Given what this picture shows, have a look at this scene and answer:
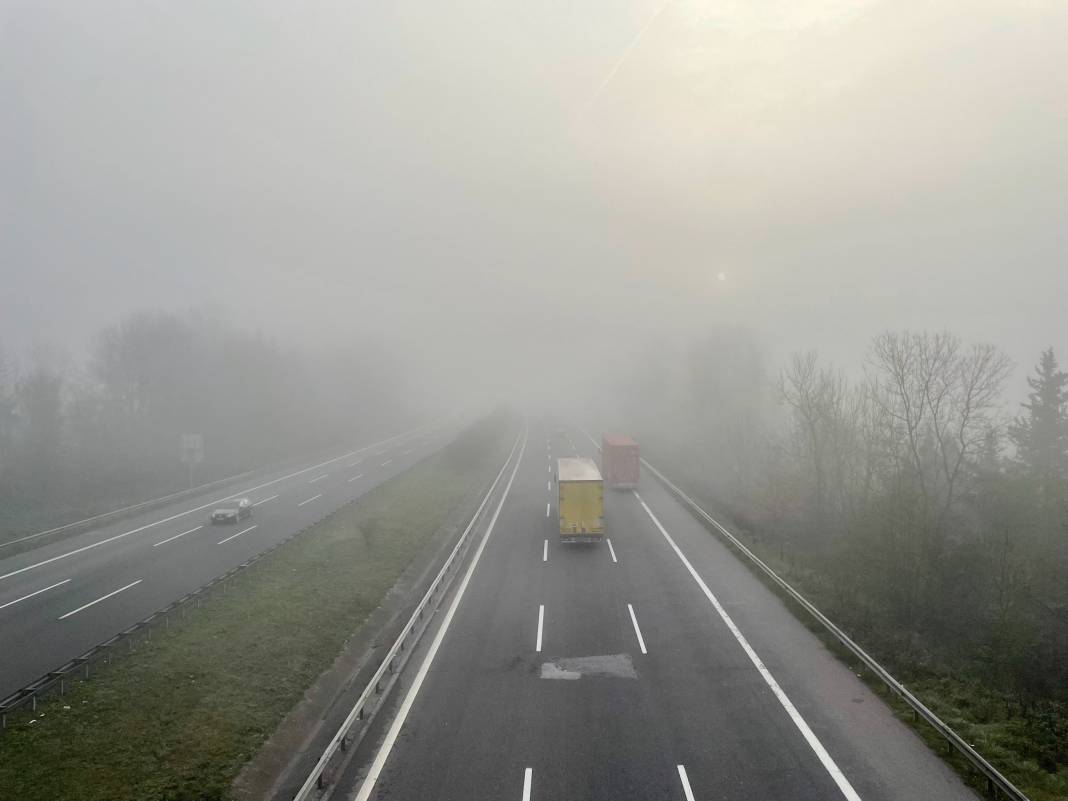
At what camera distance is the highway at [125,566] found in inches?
831

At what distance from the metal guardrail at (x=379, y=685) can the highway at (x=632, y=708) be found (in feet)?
1.38

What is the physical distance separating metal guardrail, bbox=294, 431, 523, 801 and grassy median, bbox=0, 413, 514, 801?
1.90m

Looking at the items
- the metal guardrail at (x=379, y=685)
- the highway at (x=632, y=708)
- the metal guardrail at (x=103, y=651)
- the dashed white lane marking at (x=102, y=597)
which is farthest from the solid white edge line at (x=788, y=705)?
the dashed white lane marking at (x=102, y=597)

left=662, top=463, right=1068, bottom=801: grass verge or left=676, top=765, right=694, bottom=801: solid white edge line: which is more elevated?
left=662, top=463, right=1068, bottom=801: grass verge

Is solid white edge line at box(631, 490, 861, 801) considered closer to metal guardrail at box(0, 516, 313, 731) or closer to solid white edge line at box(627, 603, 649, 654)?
solid white edge line at box(627, 603, 649, 654)

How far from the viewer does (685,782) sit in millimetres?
12195

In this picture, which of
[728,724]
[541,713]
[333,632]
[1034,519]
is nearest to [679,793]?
[728,724]

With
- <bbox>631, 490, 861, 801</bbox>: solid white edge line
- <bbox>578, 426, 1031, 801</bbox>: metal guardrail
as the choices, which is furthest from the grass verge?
<bbox>631, 490, 861, 801</bbox>: solid white edge line

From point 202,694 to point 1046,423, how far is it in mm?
72706

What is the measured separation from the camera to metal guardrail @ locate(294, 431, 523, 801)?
12346 mm

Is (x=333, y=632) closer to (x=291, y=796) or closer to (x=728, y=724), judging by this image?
(x=291, y=796)

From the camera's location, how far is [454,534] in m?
35.1

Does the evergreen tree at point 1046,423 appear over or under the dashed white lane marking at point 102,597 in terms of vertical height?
over

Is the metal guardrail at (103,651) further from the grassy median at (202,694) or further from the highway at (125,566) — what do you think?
the highway at (125,566)
